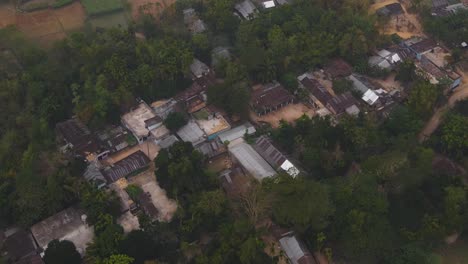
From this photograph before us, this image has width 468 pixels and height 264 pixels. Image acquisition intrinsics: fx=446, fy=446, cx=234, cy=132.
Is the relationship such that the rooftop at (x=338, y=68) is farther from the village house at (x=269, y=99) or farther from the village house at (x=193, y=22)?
the village house at (x=193, y=22)

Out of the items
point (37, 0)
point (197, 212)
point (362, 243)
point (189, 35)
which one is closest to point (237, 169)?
point (197, 212)

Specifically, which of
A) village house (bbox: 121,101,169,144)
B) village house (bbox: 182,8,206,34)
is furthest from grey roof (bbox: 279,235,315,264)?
village house (bbox: 182,8,206,34)

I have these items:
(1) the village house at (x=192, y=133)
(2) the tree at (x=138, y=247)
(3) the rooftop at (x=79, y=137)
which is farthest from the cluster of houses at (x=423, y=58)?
(2) the tree at (x=138, y=247)

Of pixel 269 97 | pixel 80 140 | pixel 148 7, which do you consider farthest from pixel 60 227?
pixel 148 7

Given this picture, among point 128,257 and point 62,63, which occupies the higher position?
point 62,63

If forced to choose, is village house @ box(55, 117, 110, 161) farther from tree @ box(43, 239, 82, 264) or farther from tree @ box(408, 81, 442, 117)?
tree @ box(408, 81, 442, 117)

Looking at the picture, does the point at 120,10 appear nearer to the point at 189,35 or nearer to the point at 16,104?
the point at 189,35
